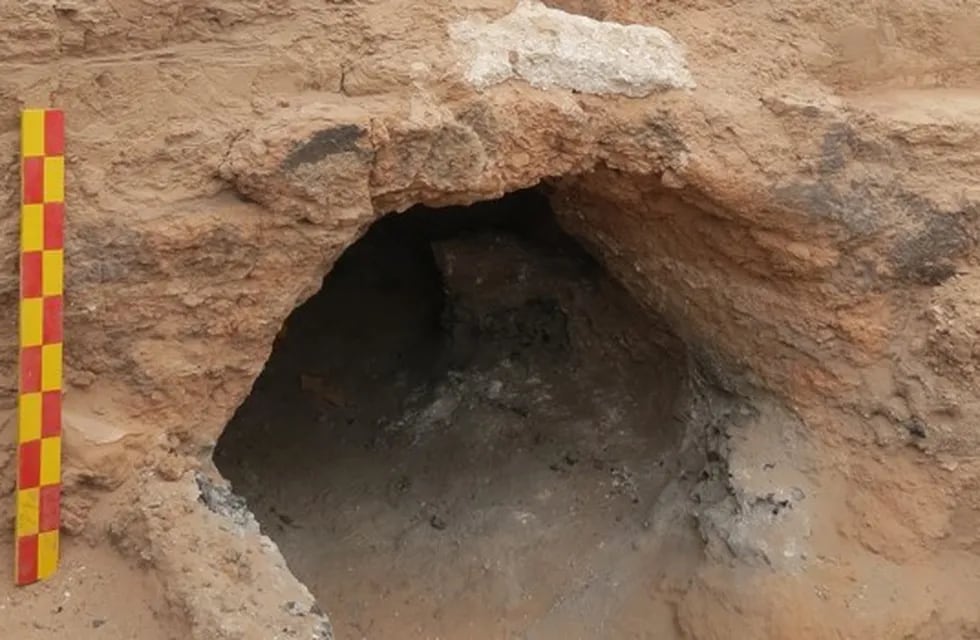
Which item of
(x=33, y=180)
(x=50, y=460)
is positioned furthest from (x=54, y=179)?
(x=50, y=460)

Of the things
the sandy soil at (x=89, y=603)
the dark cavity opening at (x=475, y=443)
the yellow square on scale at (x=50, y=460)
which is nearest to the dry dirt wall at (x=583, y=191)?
the yellow square on scale at (x=50, y=460)

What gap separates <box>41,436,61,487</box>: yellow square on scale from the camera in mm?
2383

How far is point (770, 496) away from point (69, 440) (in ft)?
6.23

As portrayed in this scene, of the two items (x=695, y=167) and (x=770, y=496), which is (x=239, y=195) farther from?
(x=770, y=496)

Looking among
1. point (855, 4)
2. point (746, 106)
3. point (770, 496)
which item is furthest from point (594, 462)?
point (855, 4)

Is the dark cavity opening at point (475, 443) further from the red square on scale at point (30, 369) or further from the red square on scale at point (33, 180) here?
the red square on scale at point (33, 180)

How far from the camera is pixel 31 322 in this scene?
2.33m

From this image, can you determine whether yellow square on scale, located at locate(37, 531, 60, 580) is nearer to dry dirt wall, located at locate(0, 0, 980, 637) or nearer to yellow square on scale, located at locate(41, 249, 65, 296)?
dry dirt wall, located at locate(0, 0, 980, 637)

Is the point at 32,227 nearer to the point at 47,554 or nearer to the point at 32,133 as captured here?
the point at 32,133

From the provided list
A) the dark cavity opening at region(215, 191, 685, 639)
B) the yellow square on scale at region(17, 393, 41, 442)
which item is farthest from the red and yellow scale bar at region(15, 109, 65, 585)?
the dark cavity opening at region(215, 191, 685, 639)

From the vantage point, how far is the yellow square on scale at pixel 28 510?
93.6 inches

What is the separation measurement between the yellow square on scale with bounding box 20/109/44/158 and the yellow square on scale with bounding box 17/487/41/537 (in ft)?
2.39

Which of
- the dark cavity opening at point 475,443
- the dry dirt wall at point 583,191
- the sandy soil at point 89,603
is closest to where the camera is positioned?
the sandy soil at point 89,603

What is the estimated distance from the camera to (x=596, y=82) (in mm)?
2793
